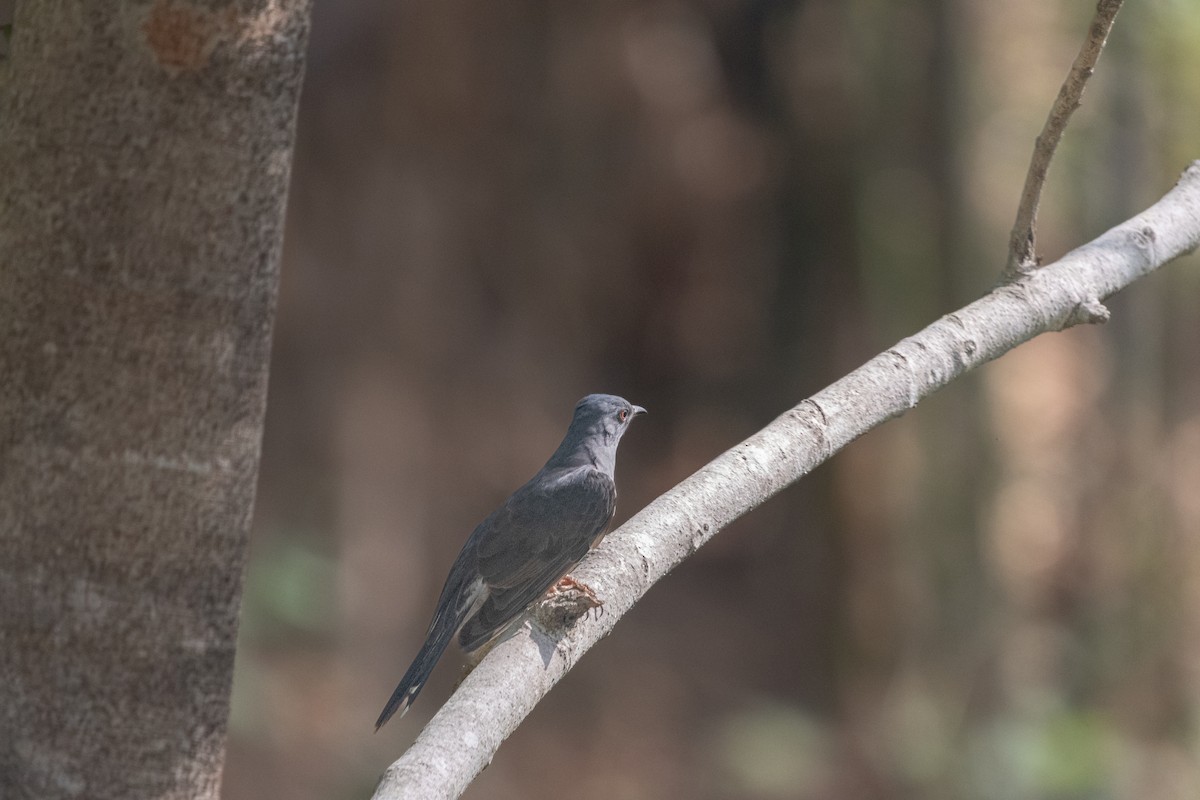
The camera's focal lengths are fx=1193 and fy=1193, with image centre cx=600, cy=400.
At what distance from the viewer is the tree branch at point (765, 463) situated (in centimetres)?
204

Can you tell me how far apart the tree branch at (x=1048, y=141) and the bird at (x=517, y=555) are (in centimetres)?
135

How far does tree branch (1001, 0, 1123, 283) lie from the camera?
2.86 m

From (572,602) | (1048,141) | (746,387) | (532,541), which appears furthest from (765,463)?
(746,387)

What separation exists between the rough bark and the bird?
133 centimetres

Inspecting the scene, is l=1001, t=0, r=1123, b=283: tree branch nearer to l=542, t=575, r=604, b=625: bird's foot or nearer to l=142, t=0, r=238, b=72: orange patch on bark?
l=542, t=575, r=604, b=625: bird's foot

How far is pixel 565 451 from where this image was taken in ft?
12.7

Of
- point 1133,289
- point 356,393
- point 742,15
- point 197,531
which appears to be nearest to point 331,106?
point 356,393

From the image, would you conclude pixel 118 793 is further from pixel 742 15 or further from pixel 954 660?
pixel 742 15

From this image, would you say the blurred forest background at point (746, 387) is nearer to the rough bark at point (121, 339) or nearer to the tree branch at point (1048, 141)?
the tree branch at point (1048, 141)

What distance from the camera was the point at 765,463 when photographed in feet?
8.73

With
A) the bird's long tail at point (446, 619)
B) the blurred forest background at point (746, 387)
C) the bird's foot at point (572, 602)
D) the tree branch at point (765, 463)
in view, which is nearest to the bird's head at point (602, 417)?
the bird's long tail at point (446, 619)

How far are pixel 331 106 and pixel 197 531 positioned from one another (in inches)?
376

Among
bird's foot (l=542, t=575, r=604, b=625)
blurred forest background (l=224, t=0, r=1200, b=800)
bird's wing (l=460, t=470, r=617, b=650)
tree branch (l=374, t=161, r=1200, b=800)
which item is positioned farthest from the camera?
blurred forest background (l=224, t=0, r=1200, b=800)

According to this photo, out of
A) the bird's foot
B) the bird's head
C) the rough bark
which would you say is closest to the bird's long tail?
the bird's head
